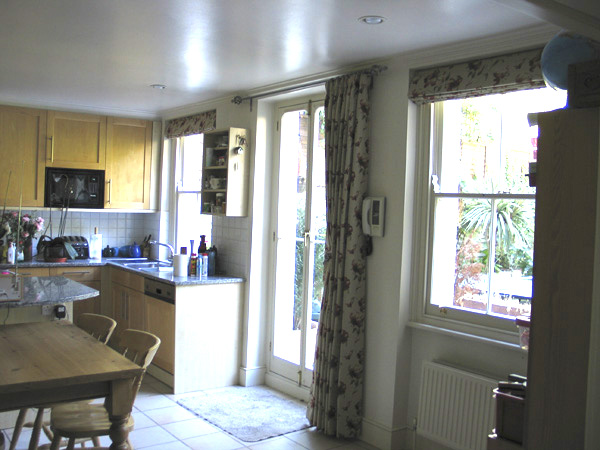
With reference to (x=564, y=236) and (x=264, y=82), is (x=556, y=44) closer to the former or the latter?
(x=564, y=236)

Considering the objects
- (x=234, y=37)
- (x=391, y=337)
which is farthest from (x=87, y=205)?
(x=391, y=337)

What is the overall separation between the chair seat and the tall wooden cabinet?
1.66 meters

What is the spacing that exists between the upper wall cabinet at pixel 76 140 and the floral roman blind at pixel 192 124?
0.68 metres

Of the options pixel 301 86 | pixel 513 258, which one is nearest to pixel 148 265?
pixel 301 86

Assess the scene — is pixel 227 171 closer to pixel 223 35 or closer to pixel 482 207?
pixel 223 35

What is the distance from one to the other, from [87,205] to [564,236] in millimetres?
4918

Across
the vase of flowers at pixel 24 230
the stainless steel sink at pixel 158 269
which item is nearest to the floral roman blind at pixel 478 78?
the stainless steel sink at pixel 158 269

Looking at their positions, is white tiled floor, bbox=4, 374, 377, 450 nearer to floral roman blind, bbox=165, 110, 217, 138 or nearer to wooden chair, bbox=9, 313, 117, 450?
wooden chair, bbox=9, 313, 117, 450

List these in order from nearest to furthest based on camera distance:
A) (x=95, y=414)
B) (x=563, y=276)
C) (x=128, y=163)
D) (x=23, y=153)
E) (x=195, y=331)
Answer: (x=563, y=276)
(x=95, y=414)
(x=195, y=331)
(x=23, y=153)
(x=128, y=163)

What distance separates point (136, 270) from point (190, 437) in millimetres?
1831

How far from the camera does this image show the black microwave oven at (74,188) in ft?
18.6

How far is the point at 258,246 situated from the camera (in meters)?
4.76

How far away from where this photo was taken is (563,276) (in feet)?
Result: 6.52

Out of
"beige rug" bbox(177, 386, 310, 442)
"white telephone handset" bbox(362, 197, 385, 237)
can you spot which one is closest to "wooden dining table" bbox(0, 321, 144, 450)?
"beige rug" bbox(177, 386, 310, 442)
